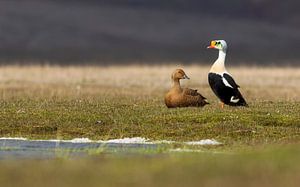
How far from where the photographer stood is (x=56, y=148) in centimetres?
1938

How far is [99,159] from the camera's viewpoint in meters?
15.9

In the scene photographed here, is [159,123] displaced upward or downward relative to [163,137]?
upward

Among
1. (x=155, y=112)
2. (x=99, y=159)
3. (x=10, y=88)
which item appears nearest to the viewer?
(x=99, y=159)

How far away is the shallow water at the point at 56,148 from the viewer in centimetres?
1781

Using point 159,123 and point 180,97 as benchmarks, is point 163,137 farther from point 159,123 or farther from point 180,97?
point 180,97

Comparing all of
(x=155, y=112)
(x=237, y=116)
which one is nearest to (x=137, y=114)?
(x=155, y=112)

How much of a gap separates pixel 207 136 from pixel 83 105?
24.0ft

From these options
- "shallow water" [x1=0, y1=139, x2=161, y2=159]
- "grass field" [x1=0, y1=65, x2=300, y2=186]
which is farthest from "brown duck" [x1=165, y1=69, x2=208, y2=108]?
"shallow water" [x1=0, y1=139, x2=161, y2=159]

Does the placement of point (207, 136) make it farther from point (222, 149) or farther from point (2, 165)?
point (2, 165)

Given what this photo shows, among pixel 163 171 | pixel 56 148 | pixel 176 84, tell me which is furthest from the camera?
pixel 176 84

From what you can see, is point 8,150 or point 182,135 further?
point 182,135

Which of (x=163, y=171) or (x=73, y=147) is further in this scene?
(x=73, y=147)

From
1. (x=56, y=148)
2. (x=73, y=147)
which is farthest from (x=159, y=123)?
(x=56, y=148)

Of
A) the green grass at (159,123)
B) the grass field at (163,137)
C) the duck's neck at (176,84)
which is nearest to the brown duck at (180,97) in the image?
the duck's neck at (176,84)
